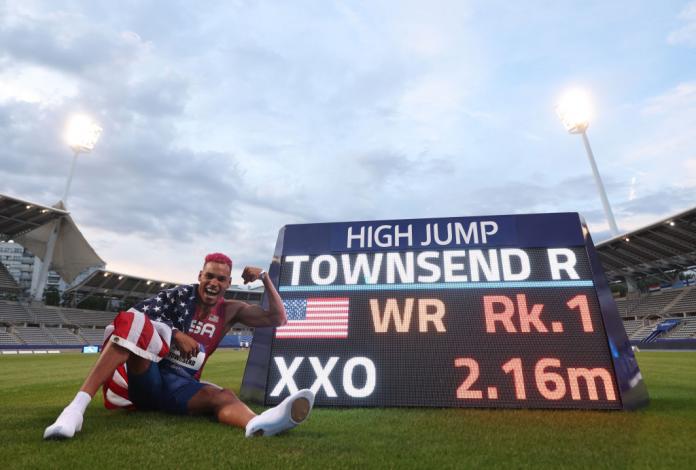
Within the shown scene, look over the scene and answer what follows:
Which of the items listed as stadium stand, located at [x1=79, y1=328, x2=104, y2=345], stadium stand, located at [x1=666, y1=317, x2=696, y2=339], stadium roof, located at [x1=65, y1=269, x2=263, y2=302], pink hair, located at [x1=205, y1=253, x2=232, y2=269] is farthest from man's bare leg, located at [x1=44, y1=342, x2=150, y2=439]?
stadium stand, located at [x1=79, y1=328, x2=104, y2=345]

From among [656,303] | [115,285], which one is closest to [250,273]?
[656,303]

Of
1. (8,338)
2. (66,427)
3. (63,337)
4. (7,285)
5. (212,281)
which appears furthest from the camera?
(63,337)

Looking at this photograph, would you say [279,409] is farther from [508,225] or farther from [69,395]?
[69,395]

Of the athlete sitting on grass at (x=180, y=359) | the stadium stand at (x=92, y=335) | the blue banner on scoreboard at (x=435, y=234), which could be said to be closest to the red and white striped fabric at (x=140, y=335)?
the athlete sitting on grass at (x=180, y=359)

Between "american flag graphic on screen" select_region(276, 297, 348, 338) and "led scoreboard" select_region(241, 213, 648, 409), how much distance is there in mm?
14

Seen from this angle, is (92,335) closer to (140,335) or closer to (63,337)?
(63,337)

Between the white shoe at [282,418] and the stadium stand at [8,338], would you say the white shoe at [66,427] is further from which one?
the stadium stand at [8,338]

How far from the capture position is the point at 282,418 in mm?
2926

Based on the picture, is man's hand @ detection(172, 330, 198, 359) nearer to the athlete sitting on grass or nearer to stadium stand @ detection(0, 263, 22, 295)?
the athlete sitting on grass

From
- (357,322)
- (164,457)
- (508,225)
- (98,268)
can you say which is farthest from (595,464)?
(98,268)

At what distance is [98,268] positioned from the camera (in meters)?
42.9

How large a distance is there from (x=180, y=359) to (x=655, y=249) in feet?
131

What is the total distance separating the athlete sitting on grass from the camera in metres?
2.94

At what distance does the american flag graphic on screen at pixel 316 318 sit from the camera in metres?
5.27
